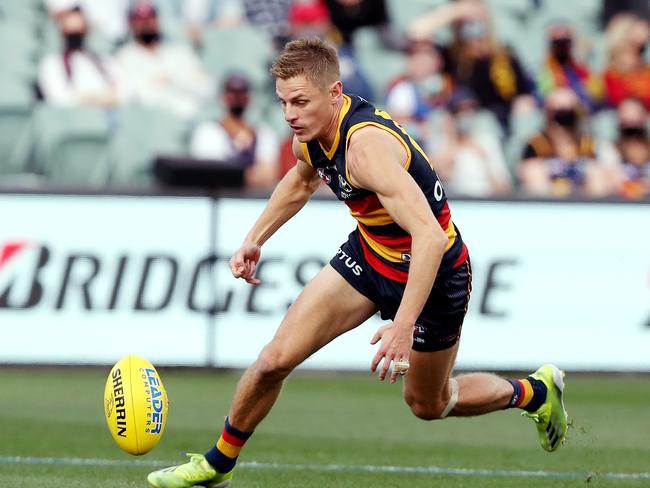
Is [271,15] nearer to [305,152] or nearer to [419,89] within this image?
[419,89]

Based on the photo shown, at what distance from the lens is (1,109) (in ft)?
48.3

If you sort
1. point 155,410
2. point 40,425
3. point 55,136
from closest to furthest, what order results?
point 155,410, point 40,425, point 55,136

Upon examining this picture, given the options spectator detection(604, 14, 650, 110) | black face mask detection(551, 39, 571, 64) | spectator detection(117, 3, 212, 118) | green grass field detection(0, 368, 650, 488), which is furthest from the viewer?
spectator detection(604, 14, 650, 110)

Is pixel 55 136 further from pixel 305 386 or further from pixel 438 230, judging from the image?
pixel 438 230

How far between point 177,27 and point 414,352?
9.76 m

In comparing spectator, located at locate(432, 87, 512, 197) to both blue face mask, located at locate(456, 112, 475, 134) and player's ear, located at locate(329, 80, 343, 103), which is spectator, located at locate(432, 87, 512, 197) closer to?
blue face mask, located at locate(456, 112, 475, 134)

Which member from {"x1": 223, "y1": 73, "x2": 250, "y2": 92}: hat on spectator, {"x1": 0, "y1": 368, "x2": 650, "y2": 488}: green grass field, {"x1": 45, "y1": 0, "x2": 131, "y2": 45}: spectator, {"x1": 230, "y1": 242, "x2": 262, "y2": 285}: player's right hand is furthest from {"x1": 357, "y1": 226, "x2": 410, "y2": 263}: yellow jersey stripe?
{"x1": 45, "y1": 0, "x2": 131, "y2": 45}: spectator

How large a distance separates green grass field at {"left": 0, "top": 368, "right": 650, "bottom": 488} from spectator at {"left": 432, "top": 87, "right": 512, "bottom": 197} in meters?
2.67

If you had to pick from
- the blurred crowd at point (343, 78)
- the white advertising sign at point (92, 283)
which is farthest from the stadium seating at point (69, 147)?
the white advertising sign at point (92, 283)

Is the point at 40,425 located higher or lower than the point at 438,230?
lower

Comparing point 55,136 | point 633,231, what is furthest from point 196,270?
point 633,231

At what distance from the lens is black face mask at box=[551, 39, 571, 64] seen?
16.7 m

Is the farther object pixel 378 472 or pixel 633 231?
pixel 633 231

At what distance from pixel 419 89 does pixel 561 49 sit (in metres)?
2.03
